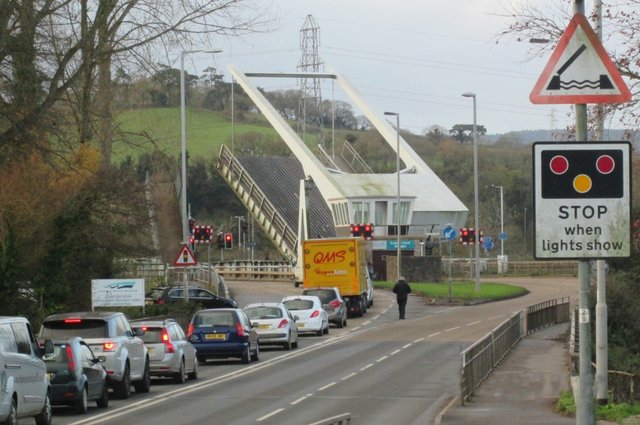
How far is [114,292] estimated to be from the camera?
3753 cm

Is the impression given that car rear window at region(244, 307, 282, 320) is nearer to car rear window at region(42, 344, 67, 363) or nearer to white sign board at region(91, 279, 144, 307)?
white sign board at region(91, 279, 144, 307)

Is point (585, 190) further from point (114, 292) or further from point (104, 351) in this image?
point (114, 292)

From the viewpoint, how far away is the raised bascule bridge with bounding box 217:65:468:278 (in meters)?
86.4

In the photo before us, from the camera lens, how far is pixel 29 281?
123ft

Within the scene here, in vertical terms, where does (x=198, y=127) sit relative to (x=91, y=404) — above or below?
above

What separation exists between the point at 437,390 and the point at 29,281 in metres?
15.5

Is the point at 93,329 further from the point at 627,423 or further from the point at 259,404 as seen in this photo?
the point at 627,423

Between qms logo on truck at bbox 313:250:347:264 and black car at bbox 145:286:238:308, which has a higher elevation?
qms logo on truck at bbox 313:250:347:264

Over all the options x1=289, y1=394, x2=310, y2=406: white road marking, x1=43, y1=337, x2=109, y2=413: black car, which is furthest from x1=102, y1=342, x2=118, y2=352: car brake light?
x1=289, y1=394, x2=310, y2=406: white road marking

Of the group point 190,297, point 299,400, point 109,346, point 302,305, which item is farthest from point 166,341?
point 190,297

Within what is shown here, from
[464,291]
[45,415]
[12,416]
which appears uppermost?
[464,291]

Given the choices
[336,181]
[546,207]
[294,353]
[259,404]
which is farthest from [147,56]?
[336,181]

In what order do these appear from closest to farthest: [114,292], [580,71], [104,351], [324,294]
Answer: [580,71] → [104,351] → [114,292] → [324,294]

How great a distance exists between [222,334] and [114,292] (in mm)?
5118
